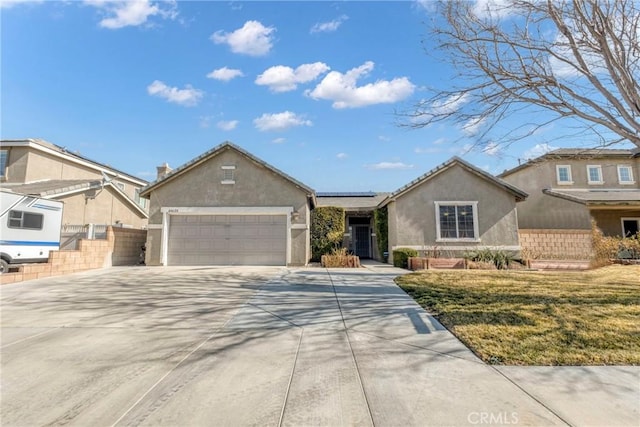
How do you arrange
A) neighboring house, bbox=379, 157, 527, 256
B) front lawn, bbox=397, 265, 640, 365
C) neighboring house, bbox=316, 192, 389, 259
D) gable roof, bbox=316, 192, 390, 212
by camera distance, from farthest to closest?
neighboring house, bbox=316, 192, 389, 259
gable roof, bbox=316, 192, 390, 212
neighboring house, bbox=379, 157, 527, 256
front lawn, bbox=397, 265, 640, 365

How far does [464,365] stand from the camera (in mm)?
3721

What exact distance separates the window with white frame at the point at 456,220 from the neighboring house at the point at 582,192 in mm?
5631

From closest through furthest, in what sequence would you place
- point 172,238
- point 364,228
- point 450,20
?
1. point 450,20
2. point 172,238
3. point 364,228

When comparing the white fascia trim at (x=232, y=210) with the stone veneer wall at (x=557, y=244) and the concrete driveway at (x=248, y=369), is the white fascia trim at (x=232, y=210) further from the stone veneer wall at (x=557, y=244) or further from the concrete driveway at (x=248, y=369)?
the stone veneer wall at (x=557, y=244)

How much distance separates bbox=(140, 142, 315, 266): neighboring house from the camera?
49.7 feet

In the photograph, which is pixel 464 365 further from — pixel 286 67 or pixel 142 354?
pixel 286 67

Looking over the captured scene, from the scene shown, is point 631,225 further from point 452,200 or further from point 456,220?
point 452,200

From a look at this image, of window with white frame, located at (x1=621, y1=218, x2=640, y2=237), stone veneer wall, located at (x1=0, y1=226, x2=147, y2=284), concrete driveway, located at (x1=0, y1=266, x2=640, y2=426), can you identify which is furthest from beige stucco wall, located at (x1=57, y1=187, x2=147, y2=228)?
window with white frame, located at (x1=621, y1=218, x2=640, y2=237)

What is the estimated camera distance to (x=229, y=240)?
50.1ft

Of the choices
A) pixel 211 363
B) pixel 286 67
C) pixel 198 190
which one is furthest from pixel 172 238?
pixel 211 363

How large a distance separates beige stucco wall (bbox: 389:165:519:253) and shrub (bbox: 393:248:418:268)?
0.62m

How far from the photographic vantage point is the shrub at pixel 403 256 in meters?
14.7

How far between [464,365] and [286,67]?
11724 millimetres

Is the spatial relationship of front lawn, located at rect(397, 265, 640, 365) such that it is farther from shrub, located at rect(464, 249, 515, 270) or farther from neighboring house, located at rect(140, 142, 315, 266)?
neighboring house, located at rect(140, 142, 315, 266)
